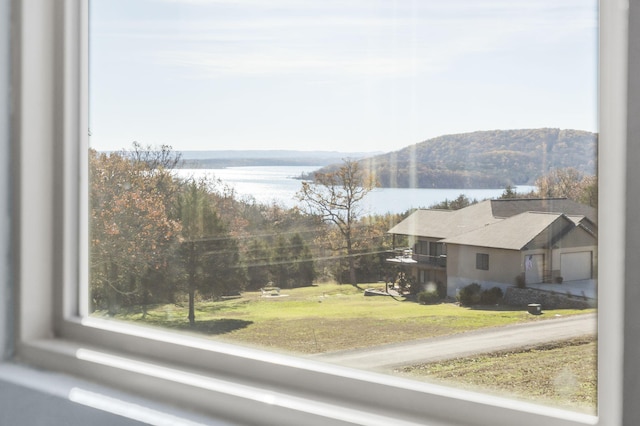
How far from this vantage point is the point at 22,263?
1.45 metres

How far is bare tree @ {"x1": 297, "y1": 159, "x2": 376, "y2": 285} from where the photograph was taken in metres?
1.15

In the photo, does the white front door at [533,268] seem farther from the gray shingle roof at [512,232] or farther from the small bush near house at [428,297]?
the small bush near house at [428,297]

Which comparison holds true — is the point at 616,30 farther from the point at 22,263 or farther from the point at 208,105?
the point at 22,263

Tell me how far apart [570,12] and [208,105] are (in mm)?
724

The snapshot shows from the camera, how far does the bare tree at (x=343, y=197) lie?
115 cm

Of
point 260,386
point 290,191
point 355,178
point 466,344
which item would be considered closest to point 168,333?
point 260,386

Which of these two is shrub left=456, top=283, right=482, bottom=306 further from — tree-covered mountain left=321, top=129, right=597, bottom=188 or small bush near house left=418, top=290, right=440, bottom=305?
tree-covered mountain left=321, top=129, right=597, bottom=188

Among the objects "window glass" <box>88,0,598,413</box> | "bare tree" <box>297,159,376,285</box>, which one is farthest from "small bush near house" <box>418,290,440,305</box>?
"bare tree" <box>297,159,376,285</box>

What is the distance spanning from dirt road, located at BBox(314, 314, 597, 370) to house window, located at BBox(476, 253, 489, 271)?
10 cm

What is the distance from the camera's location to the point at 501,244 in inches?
38.9

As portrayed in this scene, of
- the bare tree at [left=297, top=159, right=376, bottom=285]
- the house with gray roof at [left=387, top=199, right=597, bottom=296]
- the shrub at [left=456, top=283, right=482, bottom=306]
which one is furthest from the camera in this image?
the bare tree at [left=297, top=159, right=376, bottom=285]

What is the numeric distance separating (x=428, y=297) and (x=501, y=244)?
154 millimetres

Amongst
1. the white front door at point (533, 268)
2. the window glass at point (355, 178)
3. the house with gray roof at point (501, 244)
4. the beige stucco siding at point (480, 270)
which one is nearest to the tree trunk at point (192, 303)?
the window glass at point (355, 178)

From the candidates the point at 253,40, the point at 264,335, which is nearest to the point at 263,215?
the point at 264,335
